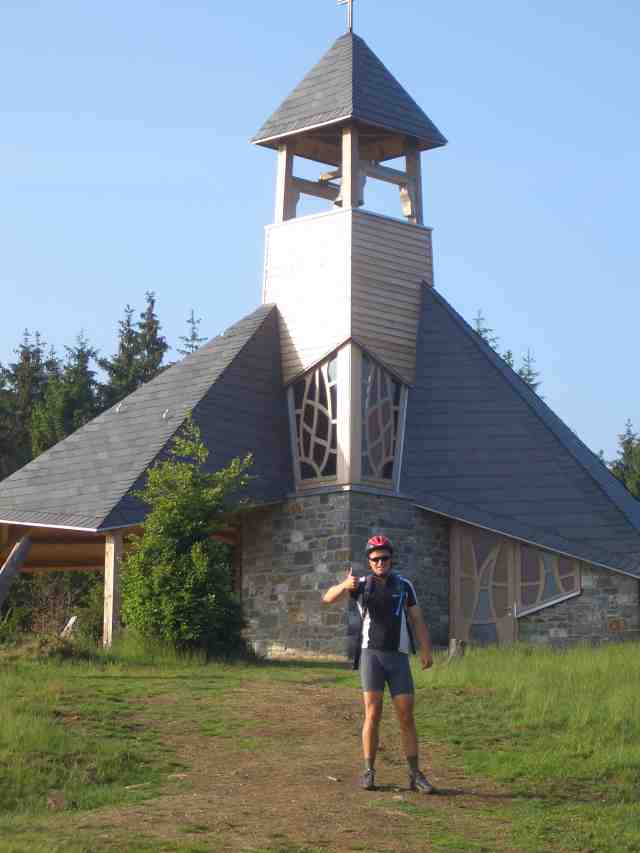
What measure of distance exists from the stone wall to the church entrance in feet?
0.63

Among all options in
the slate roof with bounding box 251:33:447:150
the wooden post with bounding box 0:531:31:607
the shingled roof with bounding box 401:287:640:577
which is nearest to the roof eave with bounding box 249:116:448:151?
the slate roof with bounding box 251:33:447:150

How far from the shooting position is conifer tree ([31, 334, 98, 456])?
3778 centimetres

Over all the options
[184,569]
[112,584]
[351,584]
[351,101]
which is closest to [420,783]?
[351,584]

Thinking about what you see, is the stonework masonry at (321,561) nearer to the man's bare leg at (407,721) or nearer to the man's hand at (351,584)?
the man's bare leg at (407,721)

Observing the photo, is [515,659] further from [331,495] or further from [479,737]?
[331,495]

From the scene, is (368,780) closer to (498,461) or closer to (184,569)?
(184,569)

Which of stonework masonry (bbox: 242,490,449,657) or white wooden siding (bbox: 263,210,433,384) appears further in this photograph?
white wooden siding (bbox: 263,210,433,384)

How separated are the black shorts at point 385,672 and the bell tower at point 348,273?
12.0 meters

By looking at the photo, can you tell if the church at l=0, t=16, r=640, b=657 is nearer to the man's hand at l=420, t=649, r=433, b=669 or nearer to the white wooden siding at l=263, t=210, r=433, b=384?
the white wooden siding at l=263, t=210, r=433, b=384

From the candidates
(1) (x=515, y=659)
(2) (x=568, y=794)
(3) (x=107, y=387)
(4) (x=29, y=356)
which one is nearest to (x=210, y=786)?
(2) (x=568, y=794)

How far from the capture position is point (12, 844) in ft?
30.7

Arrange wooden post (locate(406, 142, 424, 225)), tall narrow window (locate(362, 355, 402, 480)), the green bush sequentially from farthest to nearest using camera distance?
wooden post (locate(406, 142, 424, 225))
tall narrow window (locate(362, 355, 402, 480))
the green bush

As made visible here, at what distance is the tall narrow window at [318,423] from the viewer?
23.7 meters

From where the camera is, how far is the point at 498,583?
2358 cm
